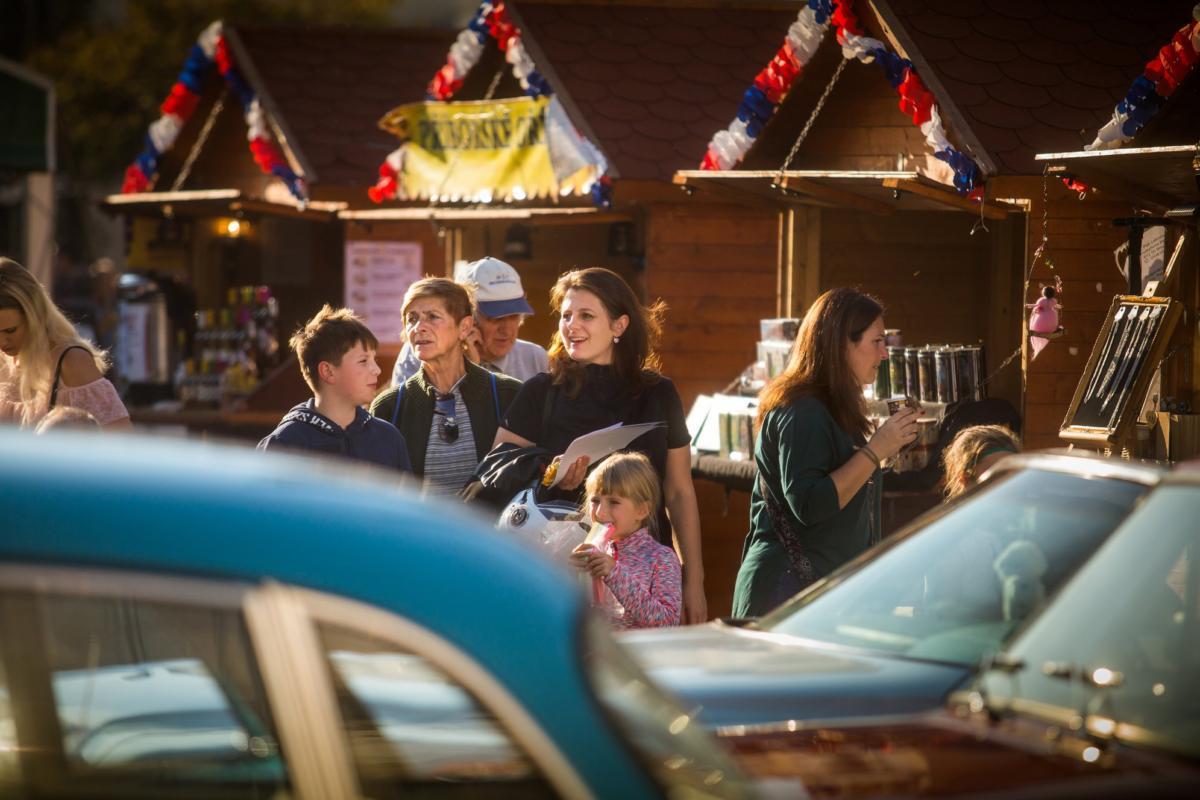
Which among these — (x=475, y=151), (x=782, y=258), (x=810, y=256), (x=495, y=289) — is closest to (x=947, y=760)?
(x=495, y=289)

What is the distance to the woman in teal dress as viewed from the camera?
5.19 m

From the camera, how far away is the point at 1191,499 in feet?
9.73

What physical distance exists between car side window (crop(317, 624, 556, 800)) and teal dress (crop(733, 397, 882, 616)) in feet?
11.8

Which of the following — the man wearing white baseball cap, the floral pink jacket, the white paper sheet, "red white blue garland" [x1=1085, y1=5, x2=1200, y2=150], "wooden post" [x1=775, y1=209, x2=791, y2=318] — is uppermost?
"red white blue garland" [x1=1085, y1=5, x2=1200, y2=150]

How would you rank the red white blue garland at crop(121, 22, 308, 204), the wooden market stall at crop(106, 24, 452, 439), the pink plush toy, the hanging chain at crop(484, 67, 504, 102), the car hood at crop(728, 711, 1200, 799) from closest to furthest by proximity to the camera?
the car hood at crop(728, 711, 1200, 799), the pink plush toy, the hanging chain at crop(484, 67, 504, 102), the red white blue garland at crop(121, 22, 308, 204), the wooden market stall at crop(106, 24, 452, 439)

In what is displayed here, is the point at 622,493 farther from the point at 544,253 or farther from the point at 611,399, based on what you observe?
the point at 544,253

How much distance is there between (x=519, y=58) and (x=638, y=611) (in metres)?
6.96

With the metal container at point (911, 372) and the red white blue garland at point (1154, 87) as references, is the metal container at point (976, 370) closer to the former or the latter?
the metal container at point (911, 372)

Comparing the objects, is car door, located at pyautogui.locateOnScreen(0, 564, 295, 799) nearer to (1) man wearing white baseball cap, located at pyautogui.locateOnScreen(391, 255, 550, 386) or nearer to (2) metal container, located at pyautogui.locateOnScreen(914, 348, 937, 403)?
(1) man wearing white baseball cap, located at pyautogui.locateOnScreen(391, 255, 550, 386)

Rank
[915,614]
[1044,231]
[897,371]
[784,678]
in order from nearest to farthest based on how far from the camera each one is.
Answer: [784,678] → [915,614] → [1044,231] → [897,371]

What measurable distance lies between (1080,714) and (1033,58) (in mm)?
6117

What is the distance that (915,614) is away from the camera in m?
3.45

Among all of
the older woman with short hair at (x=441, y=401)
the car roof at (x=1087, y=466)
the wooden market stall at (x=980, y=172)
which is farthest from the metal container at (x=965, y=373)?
the car roof at (x=1087, y=466)

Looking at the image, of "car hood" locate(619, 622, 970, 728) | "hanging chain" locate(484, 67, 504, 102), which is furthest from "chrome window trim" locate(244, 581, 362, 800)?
"hanging chain" locate(484, 67, 504, 102)
